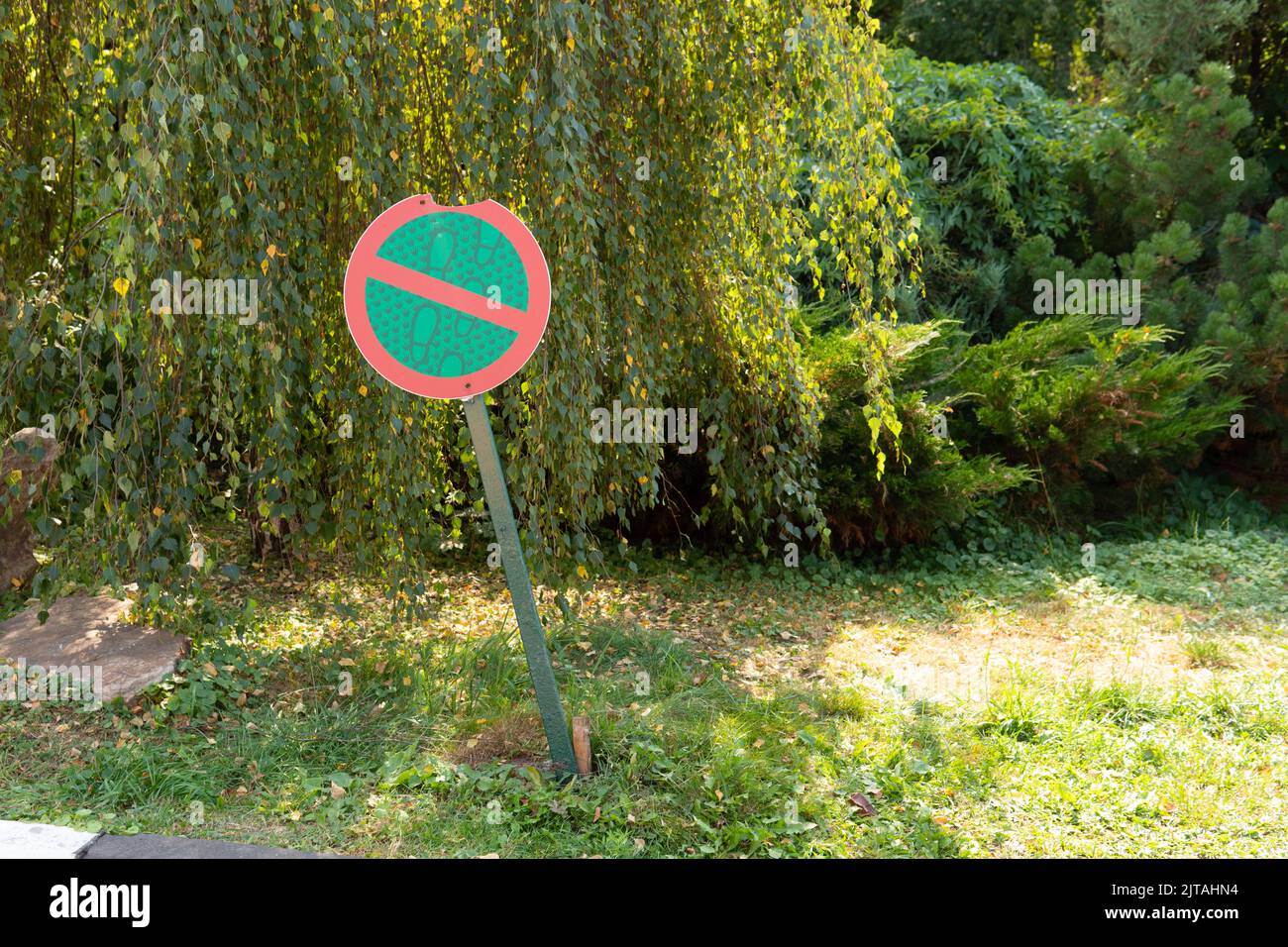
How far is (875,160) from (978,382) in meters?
2.20

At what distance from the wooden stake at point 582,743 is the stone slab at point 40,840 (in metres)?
1.29

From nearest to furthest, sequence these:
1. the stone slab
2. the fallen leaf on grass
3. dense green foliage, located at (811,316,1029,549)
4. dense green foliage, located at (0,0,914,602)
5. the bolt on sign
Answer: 1. the stone slab
2. the bolt on sign
3. dense green foliage, located at (0,0,914,602)
4. the fallen leaf on grass
5. dense green foliage, located at (811,316,1029,549)

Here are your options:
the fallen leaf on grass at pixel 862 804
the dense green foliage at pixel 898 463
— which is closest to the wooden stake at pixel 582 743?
the fallen leaf on grass at pixel 862 804

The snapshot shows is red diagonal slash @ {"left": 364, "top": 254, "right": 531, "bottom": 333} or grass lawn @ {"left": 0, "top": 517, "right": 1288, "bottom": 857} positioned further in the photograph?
grass lawn @ {"left": 0, "top": 517, "right": 1288, "bottom": 857}

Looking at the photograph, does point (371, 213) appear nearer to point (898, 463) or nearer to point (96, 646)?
point (96, 646)

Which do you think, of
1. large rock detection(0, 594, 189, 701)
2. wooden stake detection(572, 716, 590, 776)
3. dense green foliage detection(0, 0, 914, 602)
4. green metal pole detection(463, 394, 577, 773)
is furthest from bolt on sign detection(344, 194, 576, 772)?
large rock detection(0, 594, 189, 701)

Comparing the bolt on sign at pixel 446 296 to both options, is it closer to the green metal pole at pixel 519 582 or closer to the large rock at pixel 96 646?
the green metal pole at pixel 519 582

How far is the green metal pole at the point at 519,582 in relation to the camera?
2875 millimetres

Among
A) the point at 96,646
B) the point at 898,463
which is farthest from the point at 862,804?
the point at 96,646

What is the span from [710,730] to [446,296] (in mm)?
1653

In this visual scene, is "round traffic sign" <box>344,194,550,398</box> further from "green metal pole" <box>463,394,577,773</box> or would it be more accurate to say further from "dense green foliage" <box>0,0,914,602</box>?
"dense green foliage" <box>0,0,914,602</box>

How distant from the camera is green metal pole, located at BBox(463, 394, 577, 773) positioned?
2.88 meters

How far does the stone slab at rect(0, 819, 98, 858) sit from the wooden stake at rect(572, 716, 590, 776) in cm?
129

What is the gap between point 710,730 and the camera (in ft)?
11.3
